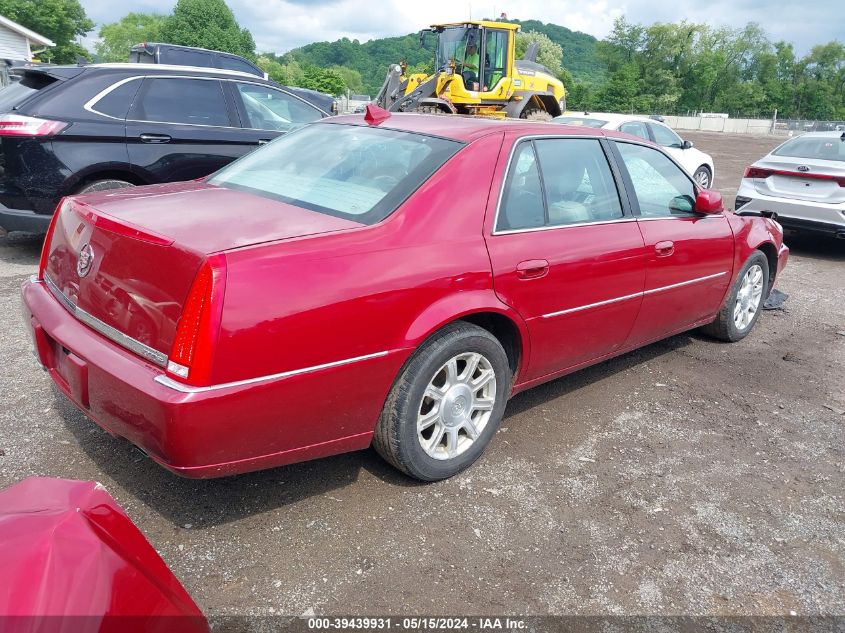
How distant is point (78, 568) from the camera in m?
1.22

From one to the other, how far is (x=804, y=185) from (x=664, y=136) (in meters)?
4.41

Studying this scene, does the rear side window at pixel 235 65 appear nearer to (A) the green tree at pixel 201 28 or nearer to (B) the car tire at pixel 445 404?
(B) the car tire at pixel 445 404

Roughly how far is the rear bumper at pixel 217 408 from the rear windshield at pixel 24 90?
421 cm

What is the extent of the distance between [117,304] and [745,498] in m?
2.83

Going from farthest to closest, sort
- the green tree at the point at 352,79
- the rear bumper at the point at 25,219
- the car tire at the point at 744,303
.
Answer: the green tree at the point at 352,79 → the rear bumper at the point at 25,219 → the car tire at the point at 744,303

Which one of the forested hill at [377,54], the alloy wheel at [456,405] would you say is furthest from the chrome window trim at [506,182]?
the forested hill at [377,54]

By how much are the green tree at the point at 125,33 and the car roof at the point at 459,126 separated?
109052mm

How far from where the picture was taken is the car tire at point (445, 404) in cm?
282

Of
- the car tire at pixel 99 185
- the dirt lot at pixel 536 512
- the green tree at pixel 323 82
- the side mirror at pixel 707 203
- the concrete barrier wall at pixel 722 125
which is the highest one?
the green tree at pixel 323 82

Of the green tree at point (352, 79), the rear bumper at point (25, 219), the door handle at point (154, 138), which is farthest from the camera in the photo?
the green tree at point (352, 79)

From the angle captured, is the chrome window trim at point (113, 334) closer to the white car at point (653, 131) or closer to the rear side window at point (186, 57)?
the white car at point (653, 131)

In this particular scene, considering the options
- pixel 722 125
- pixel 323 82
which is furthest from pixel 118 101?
pixel 722 125

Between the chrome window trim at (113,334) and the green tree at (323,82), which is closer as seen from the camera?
the chrome window trim at (113,334)

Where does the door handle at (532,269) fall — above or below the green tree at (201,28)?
below
